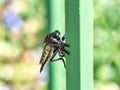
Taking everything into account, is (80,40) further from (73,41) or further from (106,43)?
(106,43)

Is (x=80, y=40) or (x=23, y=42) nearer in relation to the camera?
(x=80, y=40)

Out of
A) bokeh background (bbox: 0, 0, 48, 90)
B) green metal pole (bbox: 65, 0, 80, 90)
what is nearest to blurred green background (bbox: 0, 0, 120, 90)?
bokeh background (bbox: 0, 0, 48, 90)

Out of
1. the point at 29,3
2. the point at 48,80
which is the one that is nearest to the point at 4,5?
the point at 29,3

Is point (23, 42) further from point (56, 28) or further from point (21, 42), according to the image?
point (56, 28)

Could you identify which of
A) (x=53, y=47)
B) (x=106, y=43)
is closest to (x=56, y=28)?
(x=53, y=47)

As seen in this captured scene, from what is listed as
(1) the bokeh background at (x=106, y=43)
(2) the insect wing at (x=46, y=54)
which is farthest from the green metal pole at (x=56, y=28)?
(1) the bokeh background at (x=106, y=43)

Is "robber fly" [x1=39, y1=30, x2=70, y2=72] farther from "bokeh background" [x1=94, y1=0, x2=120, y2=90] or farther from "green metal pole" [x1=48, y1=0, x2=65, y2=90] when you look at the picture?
"bokeh background" [x1=94, y1=0, x2=120, y2=90]
